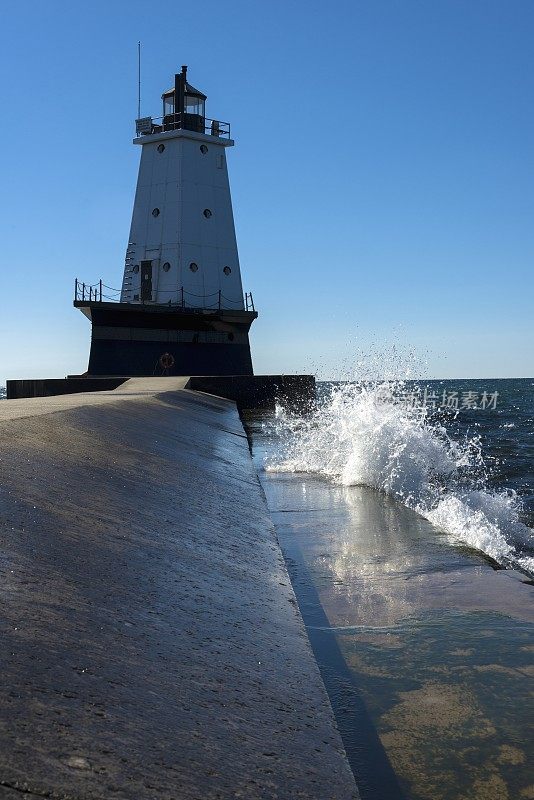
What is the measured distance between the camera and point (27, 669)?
58.3 inches

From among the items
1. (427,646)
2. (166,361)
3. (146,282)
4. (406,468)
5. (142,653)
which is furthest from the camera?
(146,282)

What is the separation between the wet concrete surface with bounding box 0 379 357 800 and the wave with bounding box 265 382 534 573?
2.32 meters

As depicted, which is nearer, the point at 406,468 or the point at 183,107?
the point at 406,468

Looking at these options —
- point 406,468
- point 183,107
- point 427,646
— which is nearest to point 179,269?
point 183,107

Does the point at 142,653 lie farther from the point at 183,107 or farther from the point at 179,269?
the point at 183,107

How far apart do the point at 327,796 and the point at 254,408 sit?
2290cm

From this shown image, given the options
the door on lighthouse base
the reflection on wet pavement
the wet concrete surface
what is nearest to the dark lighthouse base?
the door on lighthouse base

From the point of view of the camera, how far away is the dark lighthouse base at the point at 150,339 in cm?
2683

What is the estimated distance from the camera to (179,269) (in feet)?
93.4

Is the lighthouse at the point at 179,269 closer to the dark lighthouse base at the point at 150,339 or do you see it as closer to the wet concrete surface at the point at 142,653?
the dark lighthouse base at the point at 150,339

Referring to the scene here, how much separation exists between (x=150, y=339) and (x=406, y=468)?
19.7 metres

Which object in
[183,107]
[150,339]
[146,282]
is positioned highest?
[183,107]

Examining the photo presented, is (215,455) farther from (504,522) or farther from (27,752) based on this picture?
(27,752)

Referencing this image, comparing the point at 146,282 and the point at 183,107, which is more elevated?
the point at 183,107
